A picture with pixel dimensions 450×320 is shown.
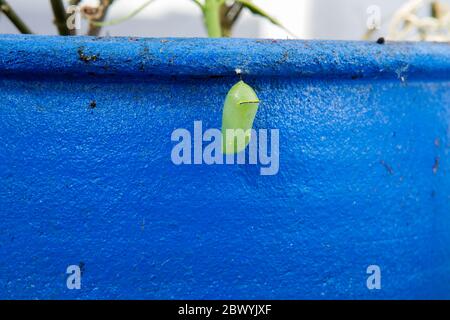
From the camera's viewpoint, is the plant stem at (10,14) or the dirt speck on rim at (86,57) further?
the plant stem at (10,14)

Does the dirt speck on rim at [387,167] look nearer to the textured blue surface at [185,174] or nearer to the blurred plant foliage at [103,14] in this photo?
the textured blue surface at [185,174]

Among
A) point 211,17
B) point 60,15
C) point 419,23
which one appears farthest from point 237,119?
point 419,23

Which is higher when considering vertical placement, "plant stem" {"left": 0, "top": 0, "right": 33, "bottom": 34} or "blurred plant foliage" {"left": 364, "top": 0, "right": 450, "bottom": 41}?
"blurred plant foliage" {"left": 364, "top": 0, "right": 450, "bottom": 41}

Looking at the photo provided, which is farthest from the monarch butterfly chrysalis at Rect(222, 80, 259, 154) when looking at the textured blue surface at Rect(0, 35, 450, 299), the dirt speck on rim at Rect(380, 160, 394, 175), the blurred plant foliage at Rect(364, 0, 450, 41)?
the blurred plant foliage at Rect(364, 0, 450, 41)

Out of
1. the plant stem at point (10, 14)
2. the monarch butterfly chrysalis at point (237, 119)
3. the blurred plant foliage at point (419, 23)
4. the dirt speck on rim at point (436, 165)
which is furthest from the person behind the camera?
the blurred plant foliage at point (419, 23)

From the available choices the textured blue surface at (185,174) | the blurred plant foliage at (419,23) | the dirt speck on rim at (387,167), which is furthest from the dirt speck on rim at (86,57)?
the blurred plant foliage at (419,23)

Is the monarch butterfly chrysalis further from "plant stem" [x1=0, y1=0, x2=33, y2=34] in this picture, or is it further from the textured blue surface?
"plant stem" [x1=0, y1=0, x2=33, y2=34]
